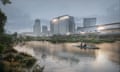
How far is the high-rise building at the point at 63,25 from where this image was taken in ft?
347

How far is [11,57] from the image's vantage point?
12.3m

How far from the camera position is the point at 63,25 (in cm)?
10881

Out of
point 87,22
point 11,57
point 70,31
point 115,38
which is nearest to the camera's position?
point 11,57

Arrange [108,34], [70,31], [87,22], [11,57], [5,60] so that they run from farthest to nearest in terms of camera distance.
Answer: [87,22] → [70,31] → [108,34] → [11,57] → [5,60]

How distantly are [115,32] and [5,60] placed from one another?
56535 millimetres

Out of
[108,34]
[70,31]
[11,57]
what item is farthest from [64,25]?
[11,57]

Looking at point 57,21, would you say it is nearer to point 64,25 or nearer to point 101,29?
point 64,25

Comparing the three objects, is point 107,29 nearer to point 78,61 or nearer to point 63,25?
point 63,25

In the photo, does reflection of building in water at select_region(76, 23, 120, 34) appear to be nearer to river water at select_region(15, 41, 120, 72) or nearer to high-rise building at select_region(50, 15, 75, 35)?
high-rise building at select_region(50, 15, 75, 35)

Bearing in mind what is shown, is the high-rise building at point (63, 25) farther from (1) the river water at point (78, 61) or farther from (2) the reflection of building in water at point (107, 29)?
(1) the river water at point (78, 61)

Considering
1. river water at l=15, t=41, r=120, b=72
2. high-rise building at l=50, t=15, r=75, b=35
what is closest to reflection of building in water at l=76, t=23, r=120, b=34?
high-rise building at l=50, t=15, r=75, b=35

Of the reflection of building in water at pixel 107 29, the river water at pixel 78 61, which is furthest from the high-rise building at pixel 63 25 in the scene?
the river water at pixel 78 61

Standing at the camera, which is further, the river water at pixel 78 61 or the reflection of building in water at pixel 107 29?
the reflection of building in water at pixel 107 29

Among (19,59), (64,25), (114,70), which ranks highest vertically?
(64,25)
